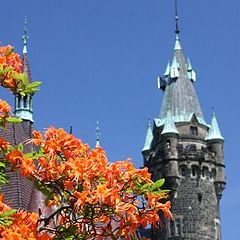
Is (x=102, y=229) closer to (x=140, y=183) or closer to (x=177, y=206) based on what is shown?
(x=140, y=183)

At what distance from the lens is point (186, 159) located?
57.8 metres

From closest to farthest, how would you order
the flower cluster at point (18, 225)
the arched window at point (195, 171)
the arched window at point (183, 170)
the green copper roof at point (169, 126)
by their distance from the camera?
the flower cluster at point (18, 225) < the arched window at point (183, 170) < the arched window at point (195, 171) < the green copper roof at point (169, 126)

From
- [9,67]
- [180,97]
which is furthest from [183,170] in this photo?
[9,67]

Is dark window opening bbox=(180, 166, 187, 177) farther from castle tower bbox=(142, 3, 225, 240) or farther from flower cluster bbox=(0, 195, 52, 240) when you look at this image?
flower cluster bbox=(0, 195, 52, 240)

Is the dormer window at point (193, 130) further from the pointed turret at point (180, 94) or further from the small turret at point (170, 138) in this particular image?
the small turret at point (170, 138)

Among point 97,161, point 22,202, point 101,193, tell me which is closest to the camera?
point 101,193

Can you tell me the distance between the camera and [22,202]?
30.6 metres

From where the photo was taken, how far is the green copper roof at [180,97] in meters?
60.6

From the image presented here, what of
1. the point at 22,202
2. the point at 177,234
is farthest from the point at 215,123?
the point at 22,202

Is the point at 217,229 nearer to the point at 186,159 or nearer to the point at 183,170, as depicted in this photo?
the point at 183,170

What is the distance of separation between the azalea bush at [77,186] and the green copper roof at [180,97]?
172 ft

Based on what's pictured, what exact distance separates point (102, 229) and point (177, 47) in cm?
5709

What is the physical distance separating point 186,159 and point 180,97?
595 cm

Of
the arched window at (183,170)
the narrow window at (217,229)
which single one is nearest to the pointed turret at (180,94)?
the arched window at (183,170)
